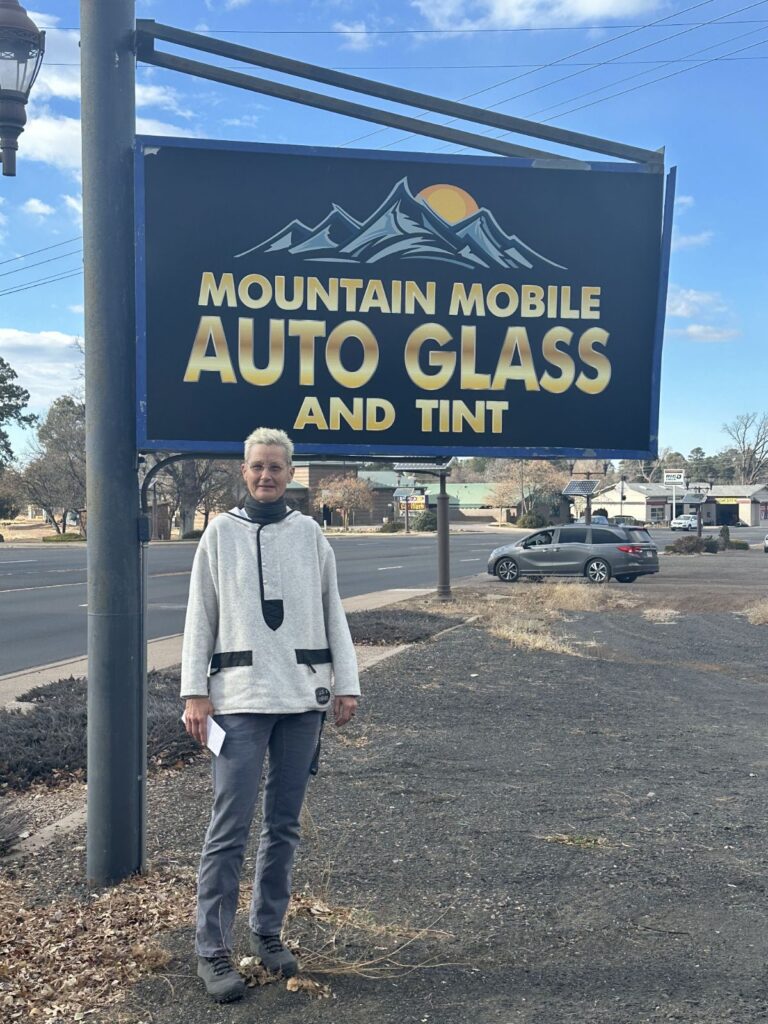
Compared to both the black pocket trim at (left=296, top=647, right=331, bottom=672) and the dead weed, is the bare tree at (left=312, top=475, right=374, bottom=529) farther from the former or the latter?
the black pocket trim at (left=296, top=647, right=331, bottom=672)

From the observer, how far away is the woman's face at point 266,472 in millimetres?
3535

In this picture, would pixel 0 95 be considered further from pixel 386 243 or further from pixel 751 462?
pixel 751 462

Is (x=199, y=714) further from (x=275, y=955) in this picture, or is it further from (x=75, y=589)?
(x=75, y=589)

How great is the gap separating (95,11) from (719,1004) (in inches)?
174

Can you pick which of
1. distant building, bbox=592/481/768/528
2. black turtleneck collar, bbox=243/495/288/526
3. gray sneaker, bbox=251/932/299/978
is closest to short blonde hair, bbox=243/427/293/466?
black turtleneck collar, bbox=243/495/288/526

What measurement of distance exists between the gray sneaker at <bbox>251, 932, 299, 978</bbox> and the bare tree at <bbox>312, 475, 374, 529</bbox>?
7736 centimetres

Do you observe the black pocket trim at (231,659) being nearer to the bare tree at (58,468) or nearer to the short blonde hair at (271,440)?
the short blonde hair at (271,440)

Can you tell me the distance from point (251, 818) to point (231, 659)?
54cm

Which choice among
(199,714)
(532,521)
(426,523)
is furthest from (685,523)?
(199,714)

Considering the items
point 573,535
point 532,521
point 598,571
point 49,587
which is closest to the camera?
point 49,587

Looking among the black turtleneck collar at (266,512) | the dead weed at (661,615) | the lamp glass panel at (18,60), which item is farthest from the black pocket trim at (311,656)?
the dead weed at (661,615)

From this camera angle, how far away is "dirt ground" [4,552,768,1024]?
333cm

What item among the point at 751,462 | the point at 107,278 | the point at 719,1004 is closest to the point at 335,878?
the point at 719,1004

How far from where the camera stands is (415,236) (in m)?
4.63
